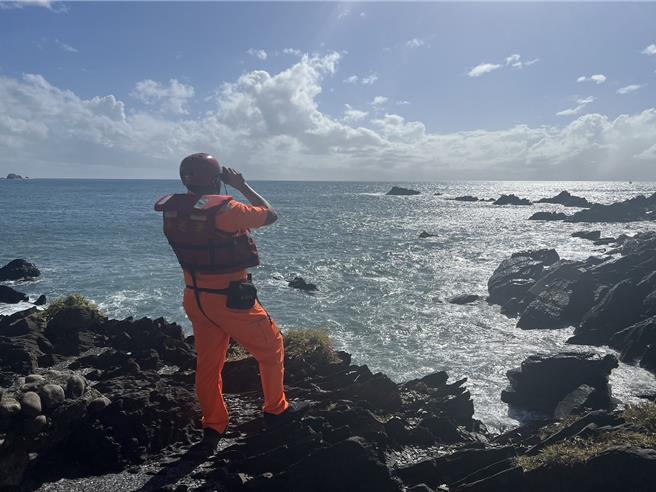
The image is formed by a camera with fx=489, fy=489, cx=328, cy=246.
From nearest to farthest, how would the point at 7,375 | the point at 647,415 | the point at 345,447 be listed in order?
1. the point at 345,447
2. the point at 647,415
3. the point at 7,375

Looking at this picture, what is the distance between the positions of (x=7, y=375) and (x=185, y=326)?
11.6 metres

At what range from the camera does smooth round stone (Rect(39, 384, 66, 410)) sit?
19.3 ft

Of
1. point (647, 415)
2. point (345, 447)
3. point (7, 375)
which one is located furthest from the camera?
point (7, 375)

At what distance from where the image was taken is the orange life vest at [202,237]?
561 centimetres

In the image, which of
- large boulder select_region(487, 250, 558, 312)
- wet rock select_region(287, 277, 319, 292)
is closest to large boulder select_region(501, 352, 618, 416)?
large boulder select_region(487, 250, 558, 312)

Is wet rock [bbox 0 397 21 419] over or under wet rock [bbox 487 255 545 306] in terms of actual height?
over

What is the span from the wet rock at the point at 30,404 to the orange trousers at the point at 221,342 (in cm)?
180

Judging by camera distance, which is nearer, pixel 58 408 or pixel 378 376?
pixel 58 408

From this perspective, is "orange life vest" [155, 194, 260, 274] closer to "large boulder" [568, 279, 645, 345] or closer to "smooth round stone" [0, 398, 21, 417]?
"smooth round stone" [0, 398, 21, 417]

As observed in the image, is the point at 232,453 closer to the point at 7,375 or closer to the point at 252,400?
the point at 252,400

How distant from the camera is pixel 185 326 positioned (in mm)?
20906

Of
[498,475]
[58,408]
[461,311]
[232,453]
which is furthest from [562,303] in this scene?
[58,408]

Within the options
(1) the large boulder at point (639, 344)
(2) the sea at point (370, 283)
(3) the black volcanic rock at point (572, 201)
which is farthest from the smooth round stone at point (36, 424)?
(3) the black volcanic rock at point (572, 201)

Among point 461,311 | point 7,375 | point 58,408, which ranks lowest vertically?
point 461,311
